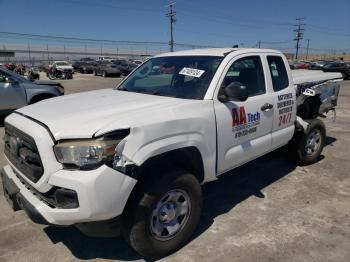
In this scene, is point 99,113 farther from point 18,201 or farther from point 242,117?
point 242,117

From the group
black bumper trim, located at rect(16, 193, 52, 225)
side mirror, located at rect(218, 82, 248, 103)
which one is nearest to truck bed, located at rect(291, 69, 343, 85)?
side mirror, located at rect(218, 82, 248, 103)

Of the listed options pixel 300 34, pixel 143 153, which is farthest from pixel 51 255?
pixel 300 34

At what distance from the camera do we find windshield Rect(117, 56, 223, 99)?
3654 mm

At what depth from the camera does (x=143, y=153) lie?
2732mm

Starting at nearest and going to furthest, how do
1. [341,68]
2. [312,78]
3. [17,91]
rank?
1. [312,78]
2. [17,91]
3. [341,68]

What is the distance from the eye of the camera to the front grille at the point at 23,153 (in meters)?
2.76

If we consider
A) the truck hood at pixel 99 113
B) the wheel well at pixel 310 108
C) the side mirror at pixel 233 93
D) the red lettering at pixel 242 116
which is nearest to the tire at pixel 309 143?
the wheel well at pixel 310 108

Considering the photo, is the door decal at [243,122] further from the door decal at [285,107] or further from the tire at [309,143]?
the tire at [309,143]

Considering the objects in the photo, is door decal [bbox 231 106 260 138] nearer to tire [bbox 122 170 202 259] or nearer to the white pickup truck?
the white pickup truck

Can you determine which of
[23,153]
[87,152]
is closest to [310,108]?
[87,152]

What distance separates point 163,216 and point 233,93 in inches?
55.9

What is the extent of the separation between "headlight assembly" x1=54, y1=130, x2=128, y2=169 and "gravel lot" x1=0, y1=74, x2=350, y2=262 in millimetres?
1118

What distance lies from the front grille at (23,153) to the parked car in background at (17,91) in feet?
21.5

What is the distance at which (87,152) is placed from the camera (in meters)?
2.57
